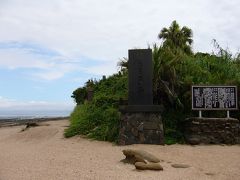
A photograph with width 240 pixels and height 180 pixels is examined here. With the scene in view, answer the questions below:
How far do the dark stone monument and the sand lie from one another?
538 millimetres

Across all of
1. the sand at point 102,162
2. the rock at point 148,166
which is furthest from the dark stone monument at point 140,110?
the rock at point 148,166

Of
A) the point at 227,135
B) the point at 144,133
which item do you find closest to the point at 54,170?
the point at 144,133

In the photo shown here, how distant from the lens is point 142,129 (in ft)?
39.9

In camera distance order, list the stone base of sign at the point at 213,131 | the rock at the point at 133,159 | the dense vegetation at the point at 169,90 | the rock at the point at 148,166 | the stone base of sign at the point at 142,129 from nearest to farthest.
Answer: the rock at the point at 148,166 → the rock at the point at 133,159 → the stone base of sign at the point at 142,129 → the stone base of sign at the point at 213,131 → the dense vegetation at the point at 169,90

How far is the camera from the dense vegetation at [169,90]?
13.4m

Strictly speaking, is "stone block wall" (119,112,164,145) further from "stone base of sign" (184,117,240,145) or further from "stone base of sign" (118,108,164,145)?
"stone base of sign" (184,117,240,145)

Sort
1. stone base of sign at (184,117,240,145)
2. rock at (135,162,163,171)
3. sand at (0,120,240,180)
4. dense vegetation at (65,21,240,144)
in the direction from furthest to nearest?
dense vegetation at (65,21,240,144) → stone base of sign at (184,117,240,145) → rock at (135,162,163,171) → sand at (0,120,240,180)

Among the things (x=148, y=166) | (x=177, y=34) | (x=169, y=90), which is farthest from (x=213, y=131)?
(x=177, y=34)

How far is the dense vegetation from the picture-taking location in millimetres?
13398

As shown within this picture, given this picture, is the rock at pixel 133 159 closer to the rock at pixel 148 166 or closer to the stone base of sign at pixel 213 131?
the rock at pixel 148 166

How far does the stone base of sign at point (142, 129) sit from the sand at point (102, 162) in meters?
0.46

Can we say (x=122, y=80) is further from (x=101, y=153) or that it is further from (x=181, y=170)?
(x=181, y=170)

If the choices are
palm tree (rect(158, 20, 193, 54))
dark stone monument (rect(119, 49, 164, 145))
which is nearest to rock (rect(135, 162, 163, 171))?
dark stone monument (rect(119, 49, 164, 145))

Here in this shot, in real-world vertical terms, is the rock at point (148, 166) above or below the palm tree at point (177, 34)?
below
